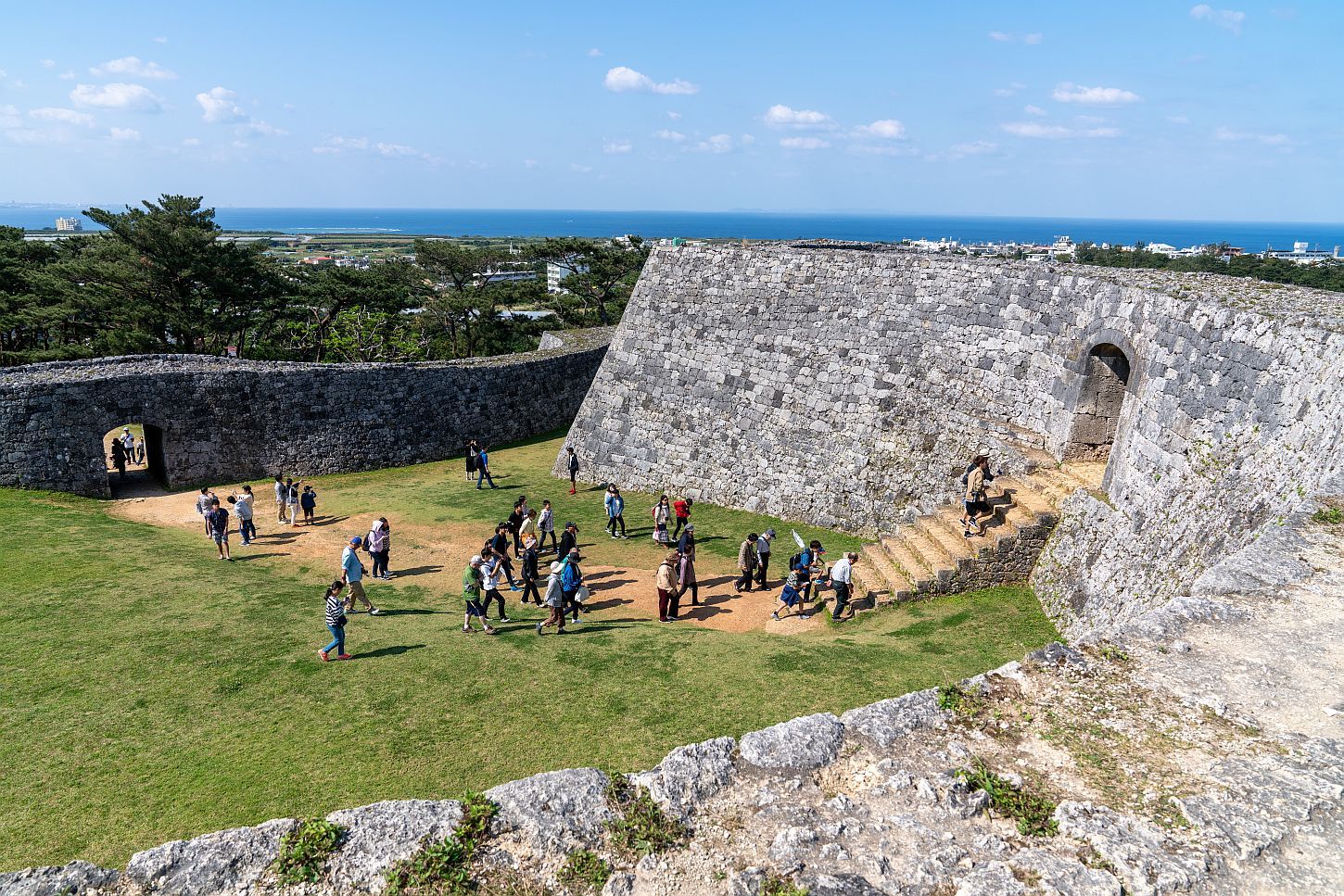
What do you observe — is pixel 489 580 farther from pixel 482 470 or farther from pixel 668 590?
pixel 482 470

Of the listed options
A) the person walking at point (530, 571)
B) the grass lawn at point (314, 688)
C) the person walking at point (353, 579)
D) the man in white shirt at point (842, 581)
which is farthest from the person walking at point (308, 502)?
the man in white shirt at point (842, 581)

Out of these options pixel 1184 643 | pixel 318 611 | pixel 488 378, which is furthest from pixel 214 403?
pixel 1184 643

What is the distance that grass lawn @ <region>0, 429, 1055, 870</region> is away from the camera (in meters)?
6.80

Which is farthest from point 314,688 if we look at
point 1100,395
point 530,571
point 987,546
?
point 1100,395

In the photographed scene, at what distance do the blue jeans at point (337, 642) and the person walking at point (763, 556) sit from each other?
6609 millimetres

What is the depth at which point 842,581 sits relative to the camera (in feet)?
36.6

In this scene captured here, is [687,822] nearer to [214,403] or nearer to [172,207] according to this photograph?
[214,403]

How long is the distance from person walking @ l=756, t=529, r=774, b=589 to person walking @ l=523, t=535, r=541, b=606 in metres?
3.79

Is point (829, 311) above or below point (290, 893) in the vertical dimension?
above

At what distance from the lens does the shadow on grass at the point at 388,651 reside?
9.82 m

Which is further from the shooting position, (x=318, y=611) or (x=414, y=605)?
(x=414, y=605)

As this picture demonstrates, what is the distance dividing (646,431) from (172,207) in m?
20.5

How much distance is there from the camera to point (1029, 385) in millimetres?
13234

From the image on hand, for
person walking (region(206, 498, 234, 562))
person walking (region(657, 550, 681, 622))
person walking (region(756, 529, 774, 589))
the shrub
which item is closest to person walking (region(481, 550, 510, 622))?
person walking (region(657, 550, 681, 622))
